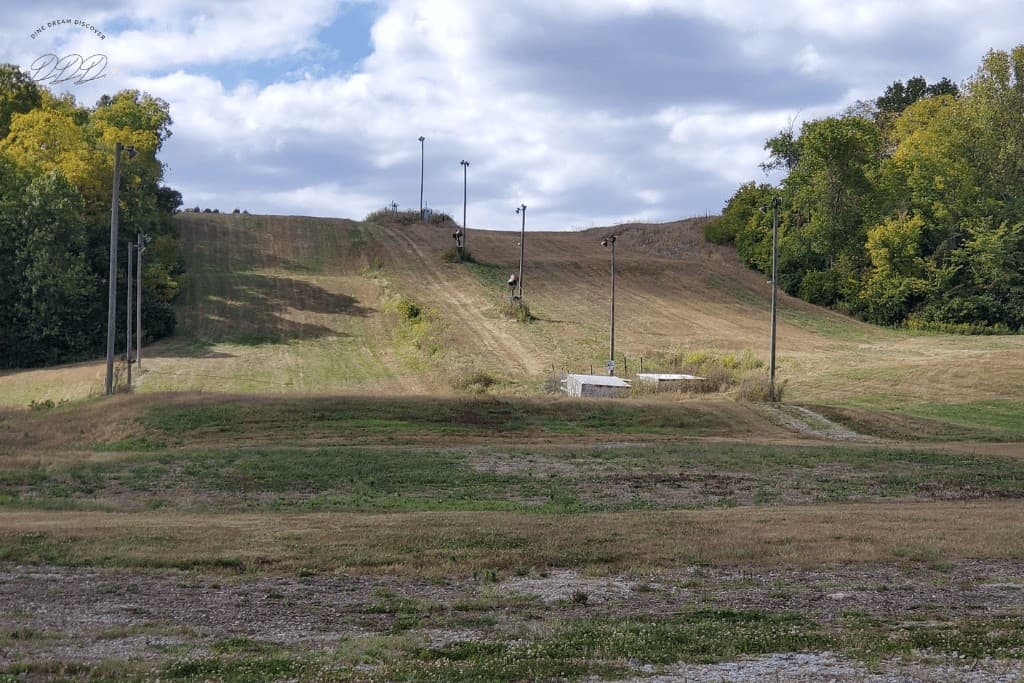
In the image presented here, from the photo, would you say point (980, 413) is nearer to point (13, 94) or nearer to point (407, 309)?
point (407, 309)

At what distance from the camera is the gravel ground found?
397 inches

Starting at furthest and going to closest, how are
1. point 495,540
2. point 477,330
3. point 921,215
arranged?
point 921,215
point 477,330
point 495,540

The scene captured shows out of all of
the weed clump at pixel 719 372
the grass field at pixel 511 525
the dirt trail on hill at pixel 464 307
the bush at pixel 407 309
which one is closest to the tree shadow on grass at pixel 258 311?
the bush at pixel 407 309

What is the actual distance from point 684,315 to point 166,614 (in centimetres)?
7029

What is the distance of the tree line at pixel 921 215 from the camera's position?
276ft

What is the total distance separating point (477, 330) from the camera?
71.8 meters

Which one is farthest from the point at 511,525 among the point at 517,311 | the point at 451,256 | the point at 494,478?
the point at 451,256

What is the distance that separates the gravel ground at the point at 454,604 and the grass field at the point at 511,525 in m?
0.06

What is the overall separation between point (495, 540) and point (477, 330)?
5505cm

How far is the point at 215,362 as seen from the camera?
62.8 metres

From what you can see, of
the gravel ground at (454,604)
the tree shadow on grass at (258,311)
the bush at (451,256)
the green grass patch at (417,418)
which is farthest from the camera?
the bush at (451,256)

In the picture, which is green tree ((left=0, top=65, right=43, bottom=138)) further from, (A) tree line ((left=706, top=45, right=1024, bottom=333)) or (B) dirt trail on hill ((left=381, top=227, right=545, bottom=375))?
(A) tree line ((left=706, top=45, right=1024, bottom=333))

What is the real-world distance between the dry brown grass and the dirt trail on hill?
40121 mm

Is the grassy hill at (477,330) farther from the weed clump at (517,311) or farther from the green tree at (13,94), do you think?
the green tree at (13,94)
